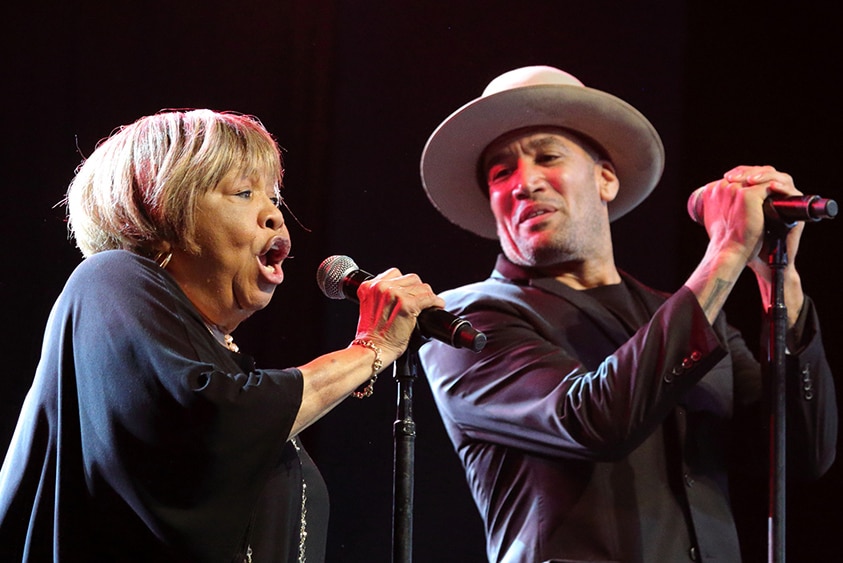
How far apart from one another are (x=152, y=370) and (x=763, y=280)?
5.25ft

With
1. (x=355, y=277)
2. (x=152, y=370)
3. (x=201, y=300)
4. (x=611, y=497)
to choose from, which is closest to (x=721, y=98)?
(x=611, y=497)

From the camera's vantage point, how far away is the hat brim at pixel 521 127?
9.27ft

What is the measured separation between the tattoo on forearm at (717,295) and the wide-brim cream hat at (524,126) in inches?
28.8

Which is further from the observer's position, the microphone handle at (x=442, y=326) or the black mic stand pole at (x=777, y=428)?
the black mic stand pole at (x=777, y=428)

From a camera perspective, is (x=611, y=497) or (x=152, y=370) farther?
(x=611, y=497)

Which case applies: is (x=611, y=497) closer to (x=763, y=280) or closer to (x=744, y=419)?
(x=744, y=419)

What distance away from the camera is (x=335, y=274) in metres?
1.97

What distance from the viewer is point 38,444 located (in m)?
1.63

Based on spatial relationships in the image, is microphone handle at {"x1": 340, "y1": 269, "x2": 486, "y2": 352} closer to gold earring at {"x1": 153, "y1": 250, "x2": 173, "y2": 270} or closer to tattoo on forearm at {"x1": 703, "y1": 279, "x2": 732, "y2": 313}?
gold earring at {"x1": 153, "y1": 250, "x2": 173, "y2": 270}

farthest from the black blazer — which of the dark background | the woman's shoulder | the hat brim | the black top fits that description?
the woman's shoulder

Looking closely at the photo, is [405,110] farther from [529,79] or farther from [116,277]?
[116,277]

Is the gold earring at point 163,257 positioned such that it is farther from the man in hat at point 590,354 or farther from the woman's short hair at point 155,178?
the man in hat at point 590,354

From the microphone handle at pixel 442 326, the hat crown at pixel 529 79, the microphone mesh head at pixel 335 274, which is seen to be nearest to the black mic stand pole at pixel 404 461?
the microphone handle at pixel 442 326

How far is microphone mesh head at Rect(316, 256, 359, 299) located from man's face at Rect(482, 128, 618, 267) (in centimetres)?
85
